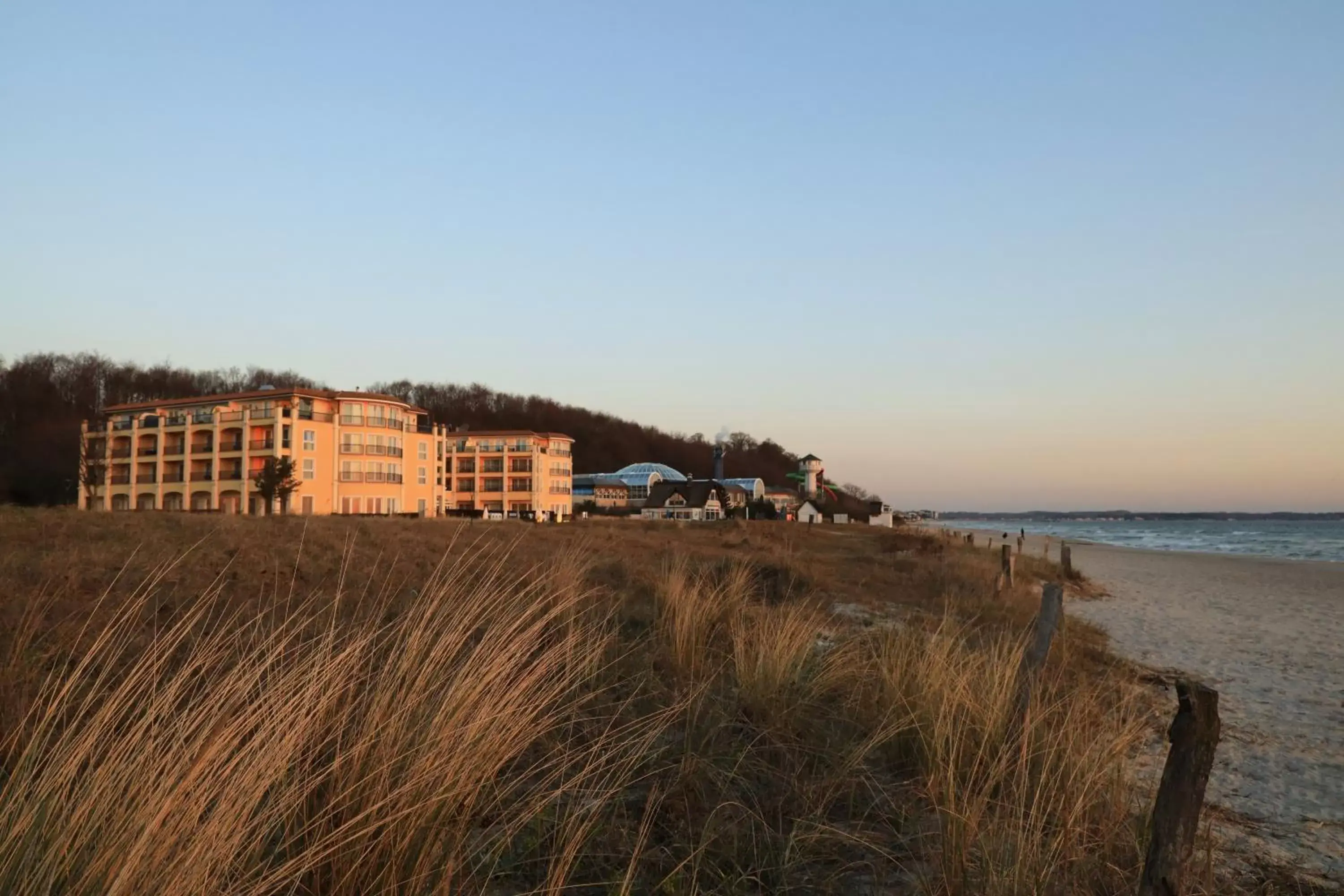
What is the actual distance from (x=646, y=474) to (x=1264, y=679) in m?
70.6

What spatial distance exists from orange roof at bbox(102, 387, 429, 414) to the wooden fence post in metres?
46.0

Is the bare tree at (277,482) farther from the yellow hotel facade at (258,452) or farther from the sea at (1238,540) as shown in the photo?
the sea at (1238,540)

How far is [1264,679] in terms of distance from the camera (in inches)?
406

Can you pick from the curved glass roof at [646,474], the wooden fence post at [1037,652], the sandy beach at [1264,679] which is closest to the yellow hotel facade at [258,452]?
the curved glass roof at [646,474]

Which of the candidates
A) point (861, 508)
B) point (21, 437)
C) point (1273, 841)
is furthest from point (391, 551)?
point (861, 508)

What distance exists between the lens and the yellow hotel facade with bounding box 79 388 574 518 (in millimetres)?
45219

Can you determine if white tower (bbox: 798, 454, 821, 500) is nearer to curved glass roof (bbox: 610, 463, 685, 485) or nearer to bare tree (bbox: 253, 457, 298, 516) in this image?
curved glass roof (bbox: 610, 463, 685, 485)

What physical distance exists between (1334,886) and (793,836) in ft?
9.42

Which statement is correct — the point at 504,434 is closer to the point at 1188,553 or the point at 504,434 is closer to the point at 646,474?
the point at 646,474

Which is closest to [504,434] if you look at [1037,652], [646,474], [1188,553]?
[646,474]

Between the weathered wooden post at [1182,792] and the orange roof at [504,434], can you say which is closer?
the weathered wooden post at [1182,792]

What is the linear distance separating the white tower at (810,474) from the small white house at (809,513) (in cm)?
1479

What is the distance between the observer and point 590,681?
4969mm

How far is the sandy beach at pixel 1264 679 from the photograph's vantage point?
5055mm
